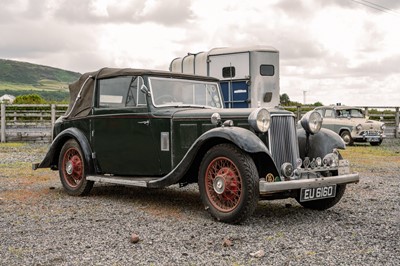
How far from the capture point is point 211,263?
420 centimetres

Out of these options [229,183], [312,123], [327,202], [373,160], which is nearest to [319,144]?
[312,123]

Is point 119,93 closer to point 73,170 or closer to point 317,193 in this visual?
point 73,170

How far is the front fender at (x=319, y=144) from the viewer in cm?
660

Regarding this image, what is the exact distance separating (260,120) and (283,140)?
484 millimetres

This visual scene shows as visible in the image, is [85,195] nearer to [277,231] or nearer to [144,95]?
[144,95]

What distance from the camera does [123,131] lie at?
23.6 ft

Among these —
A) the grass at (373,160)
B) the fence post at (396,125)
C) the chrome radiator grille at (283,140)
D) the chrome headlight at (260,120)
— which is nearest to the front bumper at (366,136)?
the grass at (373,160)

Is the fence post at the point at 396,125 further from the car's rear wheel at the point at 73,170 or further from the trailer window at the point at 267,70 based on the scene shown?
the car's rear wheel at the point at 73,170

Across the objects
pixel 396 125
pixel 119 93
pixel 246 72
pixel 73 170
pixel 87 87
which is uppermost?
pixel 246 72

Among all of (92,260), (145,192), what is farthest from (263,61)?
(92,260)

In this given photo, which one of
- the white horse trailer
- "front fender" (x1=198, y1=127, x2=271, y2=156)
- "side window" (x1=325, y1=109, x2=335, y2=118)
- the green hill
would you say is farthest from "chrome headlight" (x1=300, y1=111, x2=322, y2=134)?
the green hill

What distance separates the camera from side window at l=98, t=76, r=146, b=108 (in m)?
7.09

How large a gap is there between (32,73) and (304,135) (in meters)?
166

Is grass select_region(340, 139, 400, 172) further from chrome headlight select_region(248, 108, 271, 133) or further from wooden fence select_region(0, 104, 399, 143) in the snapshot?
wooden fence select_region(0, 104, 399, 143)
